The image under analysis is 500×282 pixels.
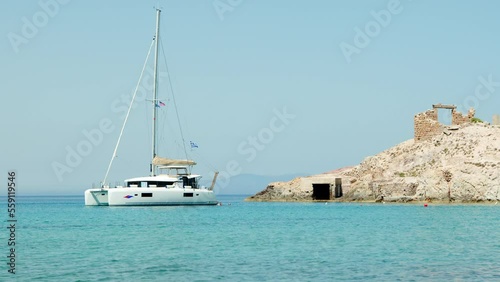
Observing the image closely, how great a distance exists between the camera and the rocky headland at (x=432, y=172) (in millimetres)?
71312

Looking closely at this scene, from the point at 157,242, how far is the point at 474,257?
14480mm

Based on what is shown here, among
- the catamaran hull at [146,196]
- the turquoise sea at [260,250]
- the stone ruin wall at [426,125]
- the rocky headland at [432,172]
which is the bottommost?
the turquoise sea at [260,250]

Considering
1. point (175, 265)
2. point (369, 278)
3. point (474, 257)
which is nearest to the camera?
point (369, 278)

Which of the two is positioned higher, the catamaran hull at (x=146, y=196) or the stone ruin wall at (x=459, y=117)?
the stone ruin wall at (x=459, y=117)

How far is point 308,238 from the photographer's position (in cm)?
3566

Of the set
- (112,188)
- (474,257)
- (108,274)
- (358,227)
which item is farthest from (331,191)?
(108,274)

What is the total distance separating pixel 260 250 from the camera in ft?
97.8

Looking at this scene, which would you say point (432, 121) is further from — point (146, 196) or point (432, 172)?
point (146, 196)

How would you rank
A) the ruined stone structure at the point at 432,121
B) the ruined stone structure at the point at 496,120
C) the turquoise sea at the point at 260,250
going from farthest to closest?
the ruined stone structure at the point at 496,120 < the ruined stone structure at the point at 432,121 < the turquoise sea at the point at 260,250

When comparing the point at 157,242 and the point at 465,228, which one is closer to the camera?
the point at 157,242

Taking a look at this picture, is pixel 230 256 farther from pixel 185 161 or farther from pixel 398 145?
pixel 398 145

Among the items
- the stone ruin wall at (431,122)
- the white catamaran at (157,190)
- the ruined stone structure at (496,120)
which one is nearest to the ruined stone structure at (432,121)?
the stone ruin wall at (431,122)

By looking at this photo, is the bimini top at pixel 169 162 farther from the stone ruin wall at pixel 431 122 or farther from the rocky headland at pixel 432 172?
the stone ruin wall at pixel 431 122

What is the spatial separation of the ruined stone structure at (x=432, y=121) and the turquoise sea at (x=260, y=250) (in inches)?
1443
